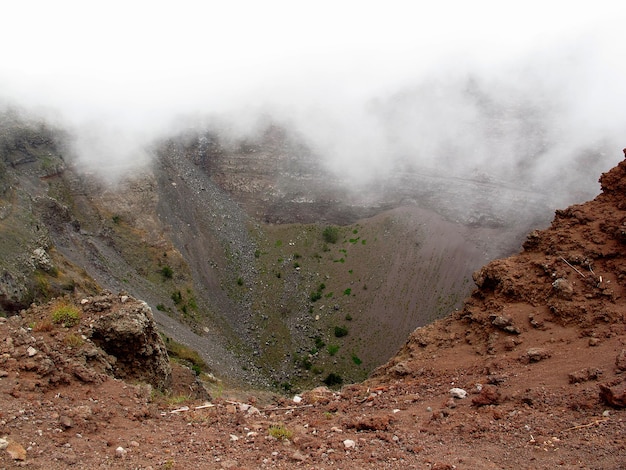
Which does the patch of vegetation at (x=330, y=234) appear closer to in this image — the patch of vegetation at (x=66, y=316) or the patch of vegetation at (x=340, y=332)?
the patch of vegetation at (x=340, y=332)

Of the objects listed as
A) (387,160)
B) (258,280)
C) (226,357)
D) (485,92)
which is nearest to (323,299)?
(258,280)

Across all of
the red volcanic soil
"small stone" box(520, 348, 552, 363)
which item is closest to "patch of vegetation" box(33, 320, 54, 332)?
the red volcanic soil

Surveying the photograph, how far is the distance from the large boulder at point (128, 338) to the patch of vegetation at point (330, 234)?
38.8m

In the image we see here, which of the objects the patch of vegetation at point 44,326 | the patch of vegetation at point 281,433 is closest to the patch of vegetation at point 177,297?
the patch of vegetation at point 44,326

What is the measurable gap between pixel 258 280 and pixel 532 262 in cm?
3631

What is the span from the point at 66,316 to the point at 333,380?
30.2 metres

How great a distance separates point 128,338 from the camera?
60.1ft

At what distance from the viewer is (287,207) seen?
206ft

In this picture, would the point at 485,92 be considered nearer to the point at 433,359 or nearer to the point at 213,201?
the point at 213,201

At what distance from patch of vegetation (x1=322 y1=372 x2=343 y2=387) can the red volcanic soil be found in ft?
79.3

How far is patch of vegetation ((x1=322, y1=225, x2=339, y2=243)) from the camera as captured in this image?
58.4 m

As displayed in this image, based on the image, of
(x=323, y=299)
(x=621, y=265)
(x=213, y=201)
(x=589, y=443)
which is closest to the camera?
(x=589, y=443)

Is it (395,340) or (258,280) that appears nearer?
(395,340)

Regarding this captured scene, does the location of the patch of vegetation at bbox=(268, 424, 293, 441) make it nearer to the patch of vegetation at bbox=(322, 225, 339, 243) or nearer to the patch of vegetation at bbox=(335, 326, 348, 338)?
the patch of vegetation at bbox=(335, 326, 348, 338)
